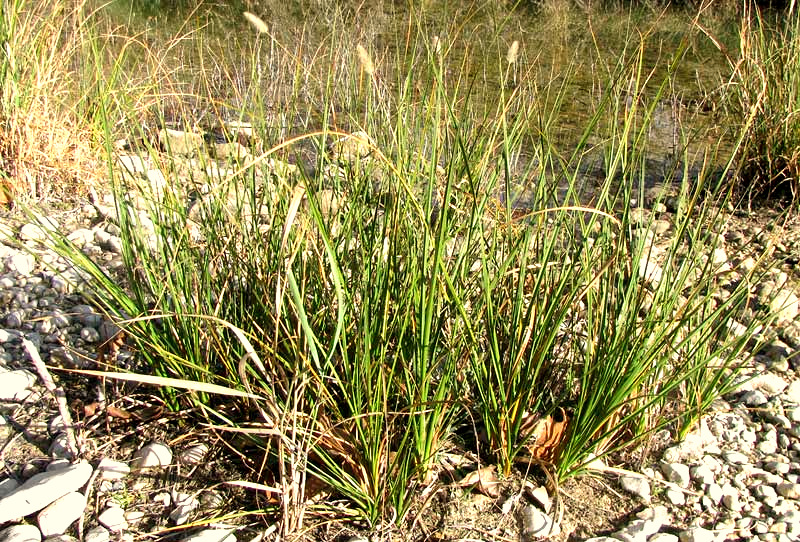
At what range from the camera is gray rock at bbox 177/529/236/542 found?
4.66 ft

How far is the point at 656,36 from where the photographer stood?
289 inches

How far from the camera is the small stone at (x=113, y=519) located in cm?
147

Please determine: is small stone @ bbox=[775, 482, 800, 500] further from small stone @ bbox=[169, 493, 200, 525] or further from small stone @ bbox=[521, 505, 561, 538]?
small stone @ bbox=[169, 493, 200, 525]

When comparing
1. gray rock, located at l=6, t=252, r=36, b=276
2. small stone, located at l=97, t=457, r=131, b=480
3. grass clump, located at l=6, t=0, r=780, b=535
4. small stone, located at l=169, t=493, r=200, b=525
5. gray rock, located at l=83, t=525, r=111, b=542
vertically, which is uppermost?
grass clump, located at l=6, t=0, r=780, b=535

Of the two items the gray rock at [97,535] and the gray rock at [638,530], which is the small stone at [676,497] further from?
the gray rock at [97,535]

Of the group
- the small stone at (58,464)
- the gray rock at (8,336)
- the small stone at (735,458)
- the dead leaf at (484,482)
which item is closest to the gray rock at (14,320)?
the gray rock at (8,336)

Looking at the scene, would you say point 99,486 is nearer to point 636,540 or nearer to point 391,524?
point 391,524

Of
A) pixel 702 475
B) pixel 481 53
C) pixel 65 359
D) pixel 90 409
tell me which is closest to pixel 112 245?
pixel 65 359

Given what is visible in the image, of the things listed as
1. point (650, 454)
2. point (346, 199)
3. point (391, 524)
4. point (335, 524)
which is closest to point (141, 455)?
point (335, 524)

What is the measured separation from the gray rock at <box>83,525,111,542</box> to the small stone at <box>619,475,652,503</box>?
3.56 ft

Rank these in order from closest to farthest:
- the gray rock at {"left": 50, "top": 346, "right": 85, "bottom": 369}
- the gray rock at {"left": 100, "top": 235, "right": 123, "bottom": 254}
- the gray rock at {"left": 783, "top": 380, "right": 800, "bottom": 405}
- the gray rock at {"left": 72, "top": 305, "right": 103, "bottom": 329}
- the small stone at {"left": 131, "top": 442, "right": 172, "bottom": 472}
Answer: the small stone at {"left": 131, "top": 442, "right": 172, "bottom": 472}
the gray rock at {"left": 50, "top": 346, "right": 85, "bottom": 369}
the gray rock at {"left": 783, "top": 380, "right": 800, "bottom": 405}
the gray rock at {"left": 72, "top": 305, "right": 103, "bottom": 329}
the gray rock at {"left": 100, "top": 235, "right": 123, "bottom": 254}

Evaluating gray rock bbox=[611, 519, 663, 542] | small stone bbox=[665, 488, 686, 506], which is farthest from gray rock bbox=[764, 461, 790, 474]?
gray rock bbox=[611, 519, 663, 542]

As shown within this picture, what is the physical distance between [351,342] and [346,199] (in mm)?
310

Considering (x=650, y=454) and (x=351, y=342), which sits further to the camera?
(x=650, y=454)
